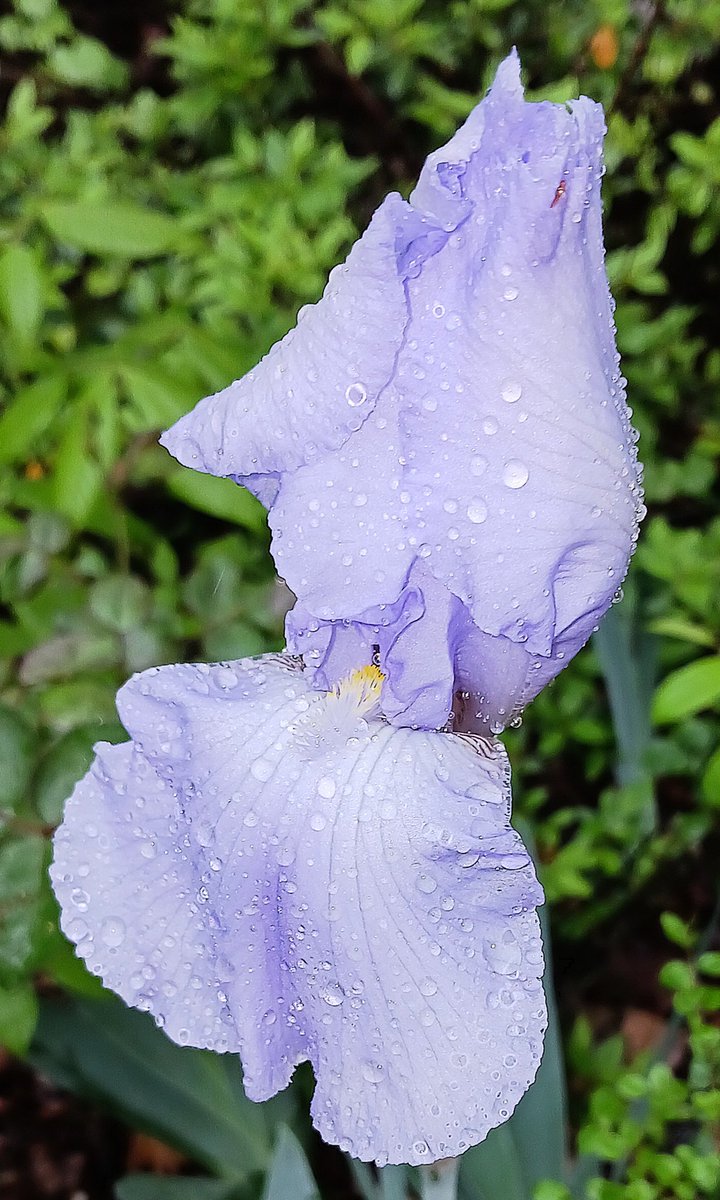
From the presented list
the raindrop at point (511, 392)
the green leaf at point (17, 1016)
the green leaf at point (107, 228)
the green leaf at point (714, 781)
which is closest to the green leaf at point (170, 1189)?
the green leaf at point (17, 1016)

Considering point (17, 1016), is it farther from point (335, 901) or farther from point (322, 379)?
point (322, 379)

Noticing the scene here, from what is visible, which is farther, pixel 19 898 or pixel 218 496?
pixel 218 496

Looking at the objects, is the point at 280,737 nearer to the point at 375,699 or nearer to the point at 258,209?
the point at 375,699

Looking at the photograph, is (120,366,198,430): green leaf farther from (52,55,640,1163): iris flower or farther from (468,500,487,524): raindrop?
(468,500,487,524): raindrop

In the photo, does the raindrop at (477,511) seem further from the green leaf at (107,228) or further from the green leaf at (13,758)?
the green leaf at (107,228)

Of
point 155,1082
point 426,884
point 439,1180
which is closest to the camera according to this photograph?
point 426,884

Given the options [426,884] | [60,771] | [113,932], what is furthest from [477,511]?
[60,771]

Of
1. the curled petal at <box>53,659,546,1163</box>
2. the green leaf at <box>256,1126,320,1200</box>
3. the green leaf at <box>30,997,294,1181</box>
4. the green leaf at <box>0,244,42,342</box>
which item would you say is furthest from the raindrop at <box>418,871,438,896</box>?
the green leaf at <box>0,244,42,342</box>
